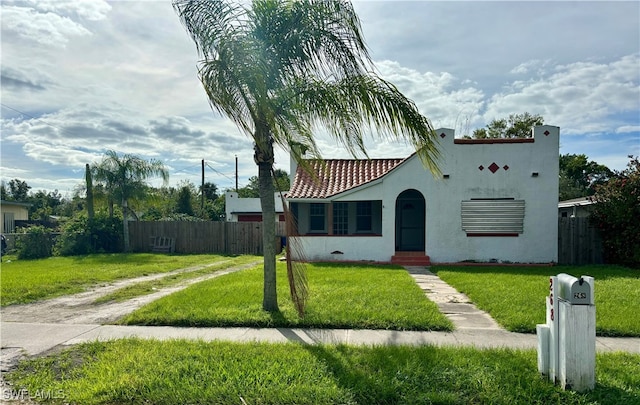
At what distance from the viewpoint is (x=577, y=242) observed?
49.5ft

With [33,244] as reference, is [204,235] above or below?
above

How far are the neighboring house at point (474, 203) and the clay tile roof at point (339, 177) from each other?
0.76 metres

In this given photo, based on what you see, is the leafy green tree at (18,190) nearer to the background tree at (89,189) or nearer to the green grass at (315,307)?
the background tree at (89,189)

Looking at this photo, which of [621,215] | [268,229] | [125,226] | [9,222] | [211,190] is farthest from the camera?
[211,190]

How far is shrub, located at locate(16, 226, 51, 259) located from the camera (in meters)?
19.5

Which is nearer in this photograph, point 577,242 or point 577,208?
point 577,242

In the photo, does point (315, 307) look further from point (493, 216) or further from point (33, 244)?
point (33, 244)

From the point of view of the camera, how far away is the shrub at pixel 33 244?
1948 centimetres

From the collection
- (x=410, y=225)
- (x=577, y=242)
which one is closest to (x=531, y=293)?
(x=577, y=242)

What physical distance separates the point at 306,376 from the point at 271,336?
1.69 m

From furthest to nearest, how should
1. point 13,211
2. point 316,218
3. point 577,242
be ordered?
point 13,211, point 316,218, point 577,242

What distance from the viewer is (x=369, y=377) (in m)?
4.28

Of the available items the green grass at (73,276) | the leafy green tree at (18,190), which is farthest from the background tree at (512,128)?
the leafy green tree at (18,190)

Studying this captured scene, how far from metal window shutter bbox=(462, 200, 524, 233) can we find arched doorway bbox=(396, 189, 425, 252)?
2647 millimetres
